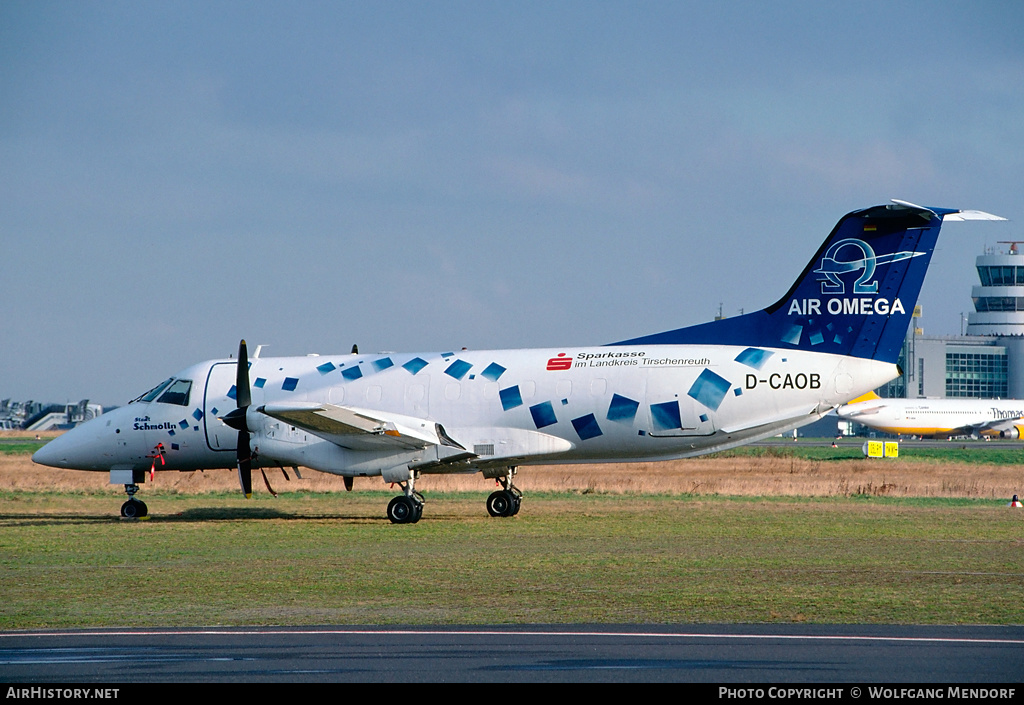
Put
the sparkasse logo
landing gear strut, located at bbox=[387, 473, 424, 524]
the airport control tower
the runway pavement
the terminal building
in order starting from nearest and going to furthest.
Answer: the runway pavement, landing gear strut, located at bbox=[387, 473, 424, 524], the sparkasse logo, the terminal building, the airport control tower

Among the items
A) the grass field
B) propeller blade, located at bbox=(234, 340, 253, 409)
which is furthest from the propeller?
the grass field

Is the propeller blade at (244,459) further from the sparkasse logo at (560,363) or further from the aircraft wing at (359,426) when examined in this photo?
the sparkasse logo at (560,363)

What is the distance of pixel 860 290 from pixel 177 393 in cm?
1712

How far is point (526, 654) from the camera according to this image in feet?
31.4

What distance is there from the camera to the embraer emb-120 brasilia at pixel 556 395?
2375cm

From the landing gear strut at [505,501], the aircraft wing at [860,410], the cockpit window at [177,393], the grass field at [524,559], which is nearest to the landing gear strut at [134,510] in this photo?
the grass field at [524,559]

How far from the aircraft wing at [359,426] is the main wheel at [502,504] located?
2.38m

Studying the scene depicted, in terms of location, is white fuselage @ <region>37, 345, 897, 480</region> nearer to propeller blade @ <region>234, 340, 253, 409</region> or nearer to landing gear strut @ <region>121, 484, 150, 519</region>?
propeller blade @ <region>234, 340, 253, 409</region>

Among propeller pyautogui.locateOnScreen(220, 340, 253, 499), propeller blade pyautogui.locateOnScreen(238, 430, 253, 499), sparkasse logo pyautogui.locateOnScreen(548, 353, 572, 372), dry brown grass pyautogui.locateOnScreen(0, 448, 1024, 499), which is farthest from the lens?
dry brown grass pyautogui.locateOnScreen(0, 448, 1024, 499)

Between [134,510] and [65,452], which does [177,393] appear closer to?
[134,510]

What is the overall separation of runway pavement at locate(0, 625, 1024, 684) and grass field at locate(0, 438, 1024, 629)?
85cm

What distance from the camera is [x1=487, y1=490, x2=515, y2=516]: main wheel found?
88.3 ft

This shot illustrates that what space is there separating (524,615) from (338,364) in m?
16.5

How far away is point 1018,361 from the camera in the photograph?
13675 centimetres
